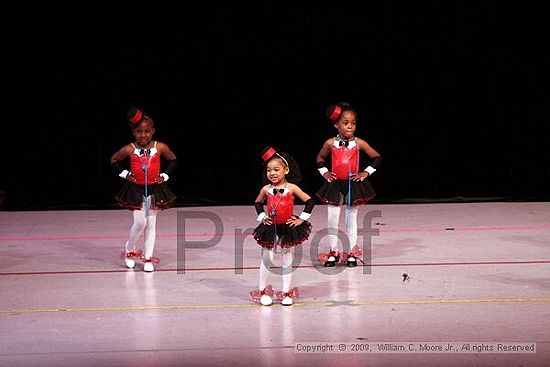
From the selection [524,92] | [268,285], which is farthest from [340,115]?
[524,92]

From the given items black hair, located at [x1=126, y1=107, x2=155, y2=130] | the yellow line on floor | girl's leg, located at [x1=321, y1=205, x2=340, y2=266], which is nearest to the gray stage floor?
the yellow line on floor

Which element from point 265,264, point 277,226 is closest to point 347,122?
point 277,226

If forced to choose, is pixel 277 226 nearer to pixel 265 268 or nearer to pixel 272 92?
pixel 265 268

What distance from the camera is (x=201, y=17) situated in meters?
9.12

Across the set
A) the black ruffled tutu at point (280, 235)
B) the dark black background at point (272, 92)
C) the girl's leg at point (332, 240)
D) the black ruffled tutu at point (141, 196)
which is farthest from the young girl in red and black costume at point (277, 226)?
the dark black background at point (272, 92)

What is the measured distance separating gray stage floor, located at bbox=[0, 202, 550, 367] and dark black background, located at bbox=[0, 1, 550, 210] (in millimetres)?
1070

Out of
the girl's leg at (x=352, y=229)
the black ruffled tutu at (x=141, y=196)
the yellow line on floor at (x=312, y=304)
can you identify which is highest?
the black ruffled tutu at (x=141, y=196)

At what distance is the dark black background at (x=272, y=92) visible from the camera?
30.1ft

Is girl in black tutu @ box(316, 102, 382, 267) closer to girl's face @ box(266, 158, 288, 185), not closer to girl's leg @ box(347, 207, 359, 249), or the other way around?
girl's leg @ box(347, 207, 359, 249)

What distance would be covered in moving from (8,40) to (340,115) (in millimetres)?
3940

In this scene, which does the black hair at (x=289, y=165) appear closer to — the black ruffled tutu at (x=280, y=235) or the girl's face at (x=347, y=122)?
the black ruffled tutu at (x=280, y=235)

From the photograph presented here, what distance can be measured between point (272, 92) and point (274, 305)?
403 cm

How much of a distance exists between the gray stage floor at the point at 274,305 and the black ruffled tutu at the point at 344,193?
463 mm

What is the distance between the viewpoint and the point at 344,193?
6738 millimetres
